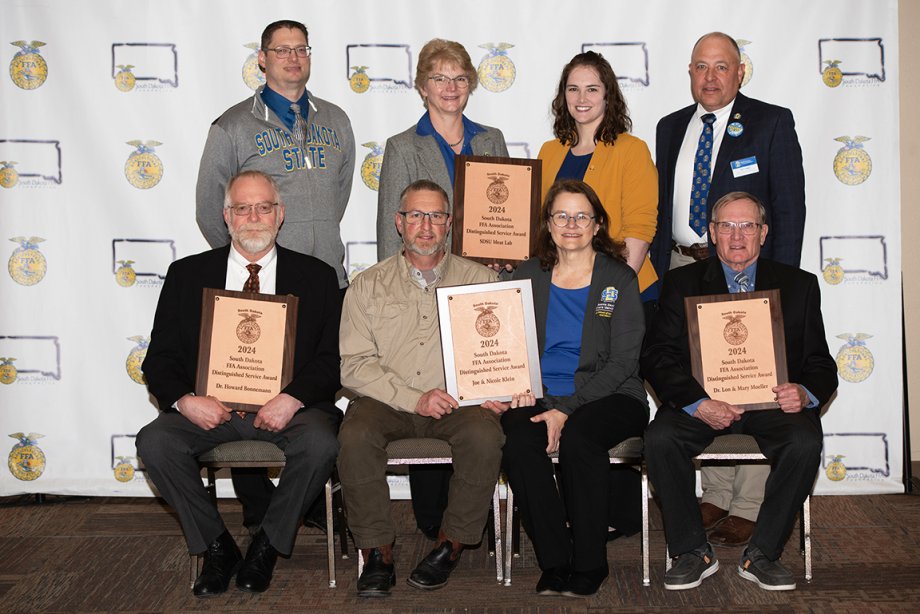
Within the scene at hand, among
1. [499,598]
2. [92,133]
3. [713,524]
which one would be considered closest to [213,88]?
[92,133]

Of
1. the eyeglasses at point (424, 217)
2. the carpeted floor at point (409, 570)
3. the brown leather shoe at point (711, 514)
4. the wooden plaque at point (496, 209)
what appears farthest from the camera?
the brown leather shoe at point (711, 514)

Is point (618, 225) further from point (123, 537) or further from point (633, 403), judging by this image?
point (123, 537)

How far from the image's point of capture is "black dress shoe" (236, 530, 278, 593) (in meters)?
3.61

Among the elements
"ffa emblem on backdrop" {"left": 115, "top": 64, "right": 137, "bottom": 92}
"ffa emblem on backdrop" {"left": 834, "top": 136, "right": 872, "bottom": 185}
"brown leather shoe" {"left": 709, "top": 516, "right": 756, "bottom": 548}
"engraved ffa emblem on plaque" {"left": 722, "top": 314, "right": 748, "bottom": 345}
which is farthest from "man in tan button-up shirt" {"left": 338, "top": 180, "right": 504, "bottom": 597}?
"ffa emblem on backdrop" {"left": 834, "top": 136, "right": 872, "bottom": 185}

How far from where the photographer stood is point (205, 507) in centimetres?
361

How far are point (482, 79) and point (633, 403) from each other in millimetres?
2058

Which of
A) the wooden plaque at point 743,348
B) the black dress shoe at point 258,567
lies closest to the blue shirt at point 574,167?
the wooden plaque at point 743,348

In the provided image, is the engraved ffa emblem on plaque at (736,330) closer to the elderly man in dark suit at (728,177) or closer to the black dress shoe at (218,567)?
the elderly man in dark suit at (728,177)

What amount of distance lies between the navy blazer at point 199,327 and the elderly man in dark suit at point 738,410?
4.48 ft

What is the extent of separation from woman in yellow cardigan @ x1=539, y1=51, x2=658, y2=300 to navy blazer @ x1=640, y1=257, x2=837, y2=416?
307 mm

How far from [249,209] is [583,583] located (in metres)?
2.07

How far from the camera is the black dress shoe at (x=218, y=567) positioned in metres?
3.59

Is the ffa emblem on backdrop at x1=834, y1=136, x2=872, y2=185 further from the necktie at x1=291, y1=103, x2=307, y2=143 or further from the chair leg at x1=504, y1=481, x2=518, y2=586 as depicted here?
the necktie at x1=291, y1=103, x2=307, y2=143

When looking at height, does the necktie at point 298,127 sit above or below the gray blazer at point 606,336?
above
